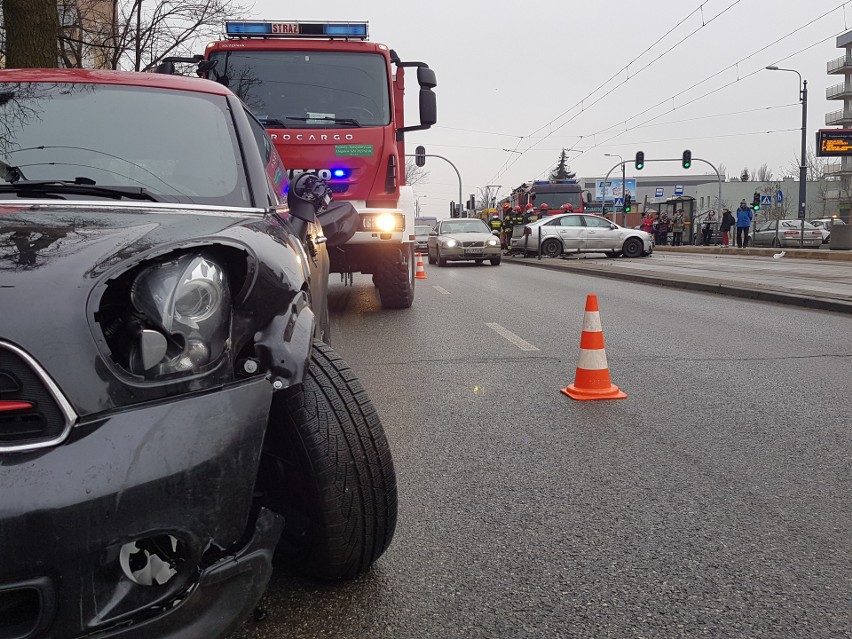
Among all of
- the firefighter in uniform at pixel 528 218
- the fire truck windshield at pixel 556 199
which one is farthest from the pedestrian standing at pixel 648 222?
the firefighter in uniform at pixel 528 218

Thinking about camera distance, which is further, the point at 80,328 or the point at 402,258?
the point at 402,258

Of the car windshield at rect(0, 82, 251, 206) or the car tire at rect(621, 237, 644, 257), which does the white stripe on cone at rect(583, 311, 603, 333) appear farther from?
the car tire at rect(621, 237, 644, 257)

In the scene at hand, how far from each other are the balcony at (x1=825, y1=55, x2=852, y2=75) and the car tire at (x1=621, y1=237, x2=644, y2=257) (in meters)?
62.0

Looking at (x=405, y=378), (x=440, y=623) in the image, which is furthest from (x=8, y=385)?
(x=405, y=378)

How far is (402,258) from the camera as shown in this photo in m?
8.91

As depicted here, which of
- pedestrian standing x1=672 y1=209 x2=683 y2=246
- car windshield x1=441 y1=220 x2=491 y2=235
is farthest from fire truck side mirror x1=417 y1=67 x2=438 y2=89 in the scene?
pedestrian standing x1=672 y1=209 x2=683 y2=246

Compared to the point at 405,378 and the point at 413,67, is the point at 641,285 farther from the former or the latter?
the point at 405,378

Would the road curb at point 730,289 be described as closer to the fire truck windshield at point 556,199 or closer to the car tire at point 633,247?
the car tire at point 633,247

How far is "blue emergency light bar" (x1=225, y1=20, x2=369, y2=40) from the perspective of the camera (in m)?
8.45

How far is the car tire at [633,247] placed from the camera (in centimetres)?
2469

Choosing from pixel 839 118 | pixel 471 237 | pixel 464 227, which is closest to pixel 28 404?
pixel 471 237

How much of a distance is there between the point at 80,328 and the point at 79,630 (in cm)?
56

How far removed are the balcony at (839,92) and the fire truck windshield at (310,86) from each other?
263 ft

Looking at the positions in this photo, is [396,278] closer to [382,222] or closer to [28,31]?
[382,222]
